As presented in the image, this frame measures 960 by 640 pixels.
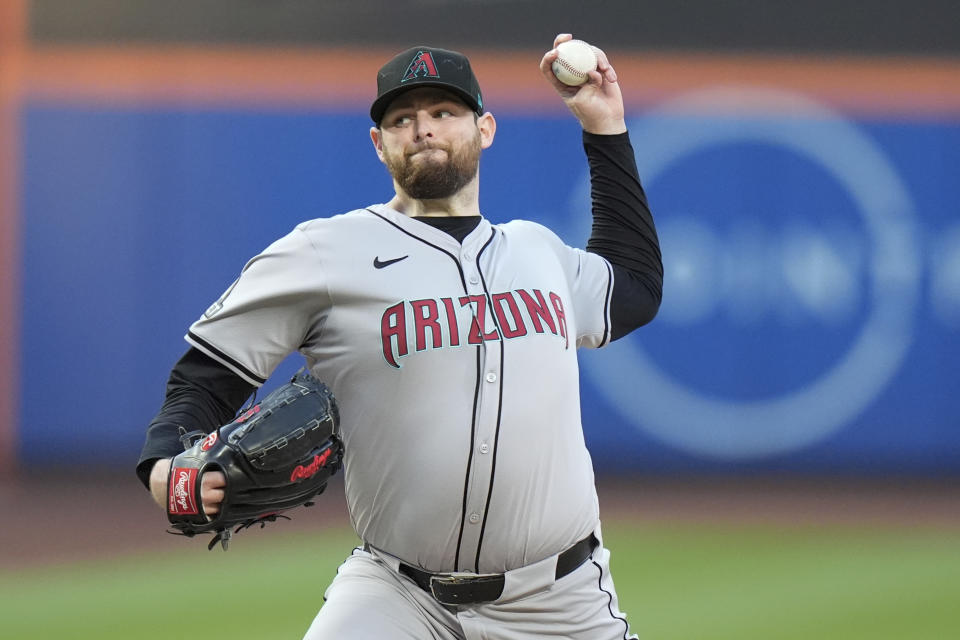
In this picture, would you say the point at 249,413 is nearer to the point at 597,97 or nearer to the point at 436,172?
the point at 436,172

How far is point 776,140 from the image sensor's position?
816cm

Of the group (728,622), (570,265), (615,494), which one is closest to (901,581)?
(728,622)

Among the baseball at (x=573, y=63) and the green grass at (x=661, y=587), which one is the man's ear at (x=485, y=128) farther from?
the green grass at (x=661, y=587)

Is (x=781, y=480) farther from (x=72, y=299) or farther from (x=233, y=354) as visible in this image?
(x=233, y=354)

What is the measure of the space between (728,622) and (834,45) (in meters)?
4.88

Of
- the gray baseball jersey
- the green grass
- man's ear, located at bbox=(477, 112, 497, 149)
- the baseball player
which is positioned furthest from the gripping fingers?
the green grass

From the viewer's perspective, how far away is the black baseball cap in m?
2.65

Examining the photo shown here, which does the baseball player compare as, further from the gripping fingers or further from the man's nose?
the gripping fingers

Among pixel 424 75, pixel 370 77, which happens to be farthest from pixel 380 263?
pixel 370 77

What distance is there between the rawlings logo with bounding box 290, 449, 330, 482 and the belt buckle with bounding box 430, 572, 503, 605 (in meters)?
0.43

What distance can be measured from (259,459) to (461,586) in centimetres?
61

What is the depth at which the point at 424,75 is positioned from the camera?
2646mm

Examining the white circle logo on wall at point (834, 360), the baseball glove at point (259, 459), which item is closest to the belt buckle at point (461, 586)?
the baseball glove at point (259, 459)

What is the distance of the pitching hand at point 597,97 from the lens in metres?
2.96
